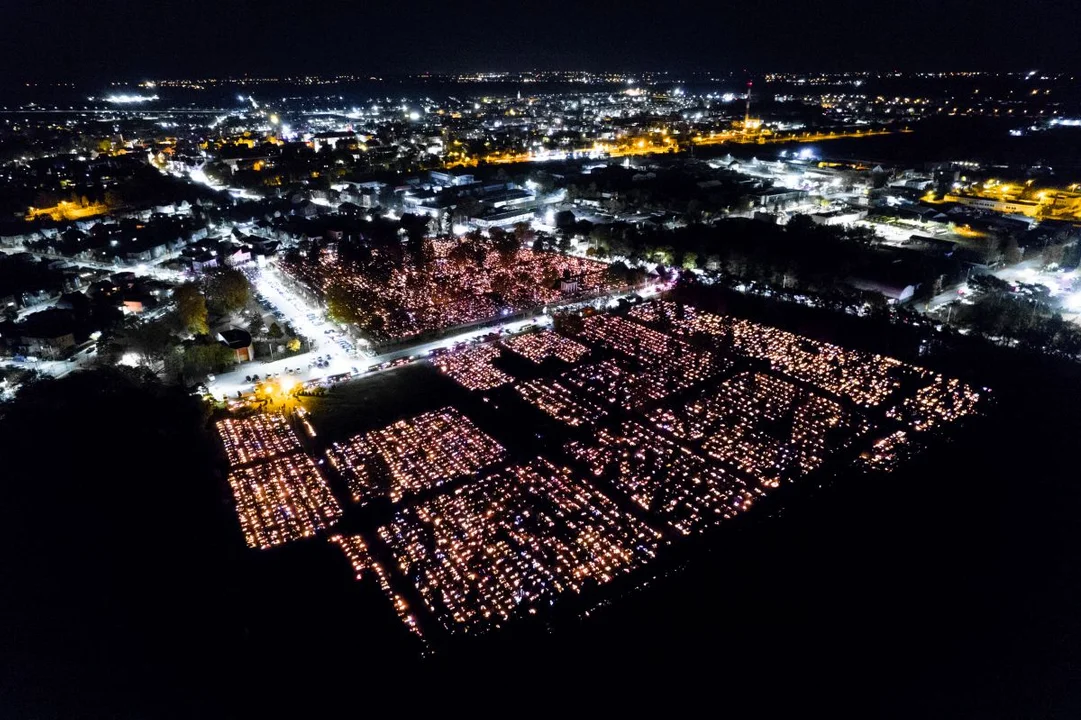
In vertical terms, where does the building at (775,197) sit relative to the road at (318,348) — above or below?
above

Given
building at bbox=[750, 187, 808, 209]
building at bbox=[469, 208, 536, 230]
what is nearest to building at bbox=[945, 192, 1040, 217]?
building at bbox=[750, 187, 808, 209]

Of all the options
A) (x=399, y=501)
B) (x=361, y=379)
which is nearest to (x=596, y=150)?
(x=361, y=379)

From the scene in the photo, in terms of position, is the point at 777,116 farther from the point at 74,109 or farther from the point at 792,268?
the point at 74,109

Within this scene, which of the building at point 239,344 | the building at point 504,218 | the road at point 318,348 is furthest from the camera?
the building at point 504,218

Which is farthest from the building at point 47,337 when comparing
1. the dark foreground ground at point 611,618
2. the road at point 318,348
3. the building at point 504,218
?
the building at point 504,218

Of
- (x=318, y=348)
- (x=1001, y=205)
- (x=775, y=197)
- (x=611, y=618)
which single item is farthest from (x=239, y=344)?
(x=1001, y=205)

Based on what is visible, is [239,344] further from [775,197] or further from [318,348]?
[775,197]

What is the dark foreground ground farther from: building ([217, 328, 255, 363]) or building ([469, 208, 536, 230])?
building ([469, 208, 536, 230])

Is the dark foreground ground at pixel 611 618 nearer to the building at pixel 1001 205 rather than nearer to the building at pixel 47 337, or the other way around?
the building at pixel 47 337

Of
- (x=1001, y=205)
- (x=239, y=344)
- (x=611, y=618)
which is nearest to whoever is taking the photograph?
(x=611, y=618)
